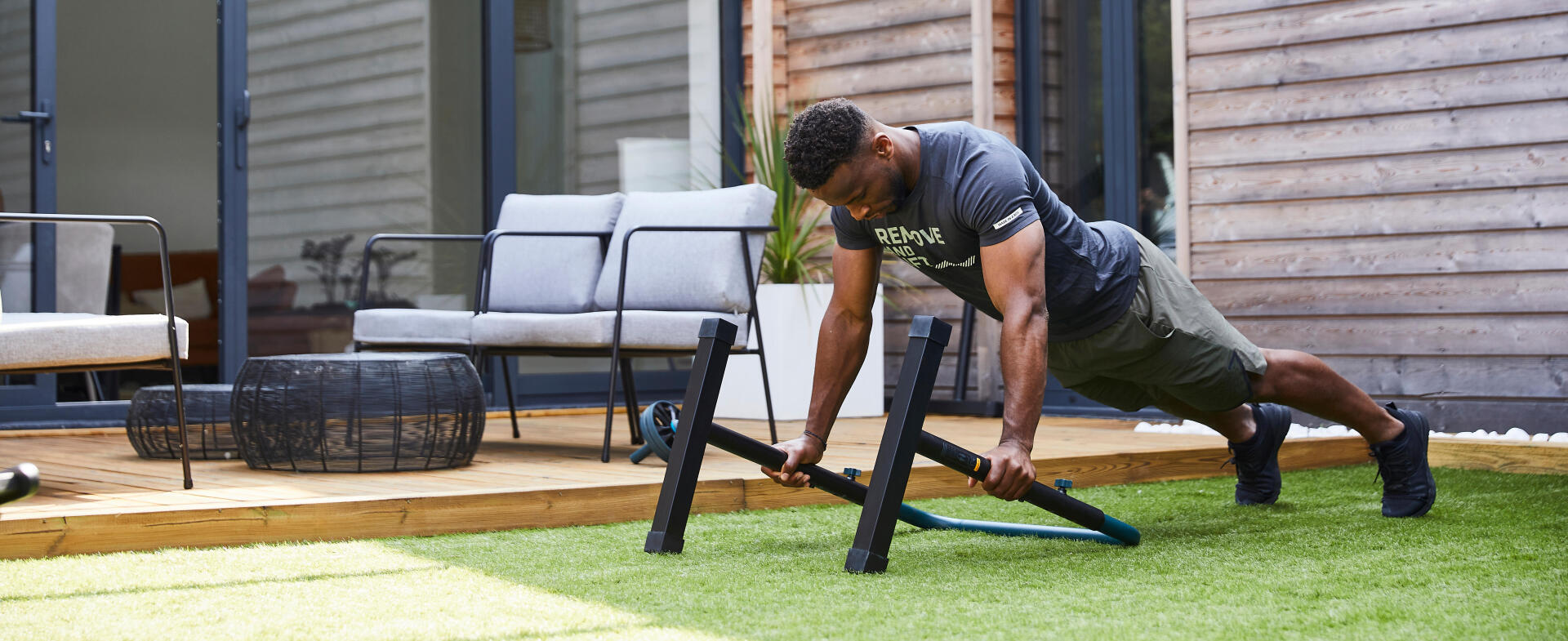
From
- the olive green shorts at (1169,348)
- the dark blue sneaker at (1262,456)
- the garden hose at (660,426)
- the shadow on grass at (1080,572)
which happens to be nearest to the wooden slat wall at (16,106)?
the shadow on grass at (1080,572)

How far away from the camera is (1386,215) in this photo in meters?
4.46

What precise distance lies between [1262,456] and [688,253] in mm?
1507

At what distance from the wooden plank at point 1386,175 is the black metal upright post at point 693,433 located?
294 centimetres

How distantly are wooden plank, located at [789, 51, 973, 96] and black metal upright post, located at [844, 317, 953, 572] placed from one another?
3.51m

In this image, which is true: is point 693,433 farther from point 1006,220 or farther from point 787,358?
point 787,358

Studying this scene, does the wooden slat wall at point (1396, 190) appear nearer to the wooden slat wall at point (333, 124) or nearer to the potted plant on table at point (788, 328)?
the potted plant on table at point (788, 328)

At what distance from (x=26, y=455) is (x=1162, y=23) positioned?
150 inches

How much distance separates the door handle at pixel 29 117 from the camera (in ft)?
14.1

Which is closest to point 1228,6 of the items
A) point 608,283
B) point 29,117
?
point 608,283

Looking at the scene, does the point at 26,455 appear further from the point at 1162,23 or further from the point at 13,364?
the point at 1162,23

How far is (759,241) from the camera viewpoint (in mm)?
3643

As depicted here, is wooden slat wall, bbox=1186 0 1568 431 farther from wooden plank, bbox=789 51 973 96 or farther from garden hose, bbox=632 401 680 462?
garden hose, bbox=632 401 680 462

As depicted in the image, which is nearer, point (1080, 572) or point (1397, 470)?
point (1080, 572)

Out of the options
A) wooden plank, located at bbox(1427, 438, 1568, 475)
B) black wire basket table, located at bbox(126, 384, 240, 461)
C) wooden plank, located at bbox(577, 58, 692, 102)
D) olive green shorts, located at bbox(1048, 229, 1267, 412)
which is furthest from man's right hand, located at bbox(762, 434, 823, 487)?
wooden plank, located at bbox(577, 58, 692, 102)
